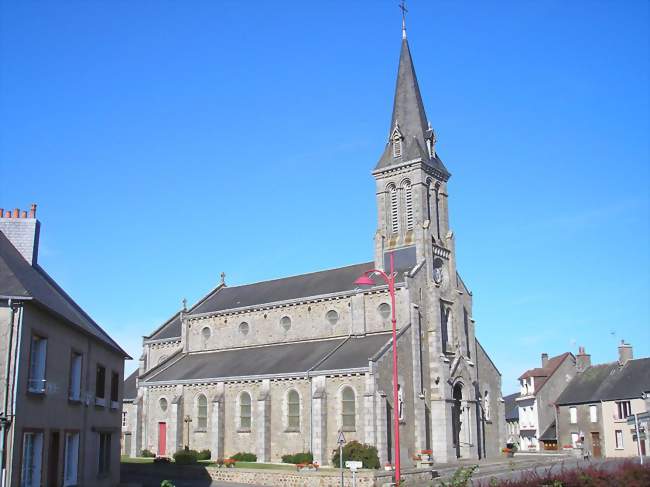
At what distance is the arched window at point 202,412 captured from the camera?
47.6m

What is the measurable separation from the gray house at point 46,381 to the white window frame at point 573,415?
39.7 meters

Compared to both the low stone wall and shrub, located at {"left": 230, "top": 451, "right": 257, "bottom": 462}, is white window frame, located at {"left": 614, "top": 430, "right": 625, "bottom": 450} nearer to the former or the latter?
the low stone wall

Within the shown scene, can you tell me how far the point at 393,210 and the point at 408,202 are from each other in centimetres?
130

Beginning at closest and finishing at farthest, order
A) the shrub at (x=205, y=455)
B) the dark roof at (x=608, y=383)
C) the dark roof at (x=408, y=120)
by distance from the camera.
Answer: the shrub at (x=205, y=455) → the dark roof at (x=408, y=120) → the dark roof at (x=608, y=383)

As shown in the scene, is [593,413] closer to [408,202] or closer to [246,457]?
[408,202]

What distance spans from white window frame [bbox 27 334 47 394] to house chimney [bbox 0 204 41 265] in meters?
5.20

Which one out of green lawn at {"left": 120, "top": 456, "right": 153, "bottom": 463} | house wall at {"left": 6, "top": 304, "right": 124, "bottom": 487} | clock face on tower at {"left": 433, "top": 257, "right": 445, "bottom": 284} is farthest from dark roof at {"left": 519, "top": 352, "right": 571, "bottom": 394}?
house wall at {"left": 6, "top": 304, "right": 124, "bottom": 487}

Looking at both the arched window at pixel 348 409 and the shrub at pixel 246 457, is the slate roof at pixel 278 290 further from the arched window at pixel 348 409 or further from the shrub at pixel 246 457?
the shrub at pixel 246 457

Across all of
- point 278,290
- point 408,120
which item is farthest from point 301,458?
point 408,120

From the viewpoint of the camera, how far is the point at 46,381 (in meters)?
19.5

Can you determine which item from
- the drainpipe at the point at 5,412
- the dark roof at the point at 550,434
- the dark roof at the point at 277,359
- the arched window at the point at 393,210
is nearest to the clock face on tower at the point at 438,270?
the arched window at the point at 393,210

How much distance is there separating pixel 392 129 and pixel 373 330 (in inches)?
614

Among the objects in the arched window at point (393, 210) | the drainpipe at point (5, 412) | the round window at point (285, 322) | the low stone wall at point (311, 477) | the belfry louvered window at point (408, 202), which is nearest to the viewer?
the drainpipe at point (5, 412)

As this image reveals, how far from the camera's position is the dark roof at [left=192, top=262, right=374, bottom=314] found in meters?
49.0
